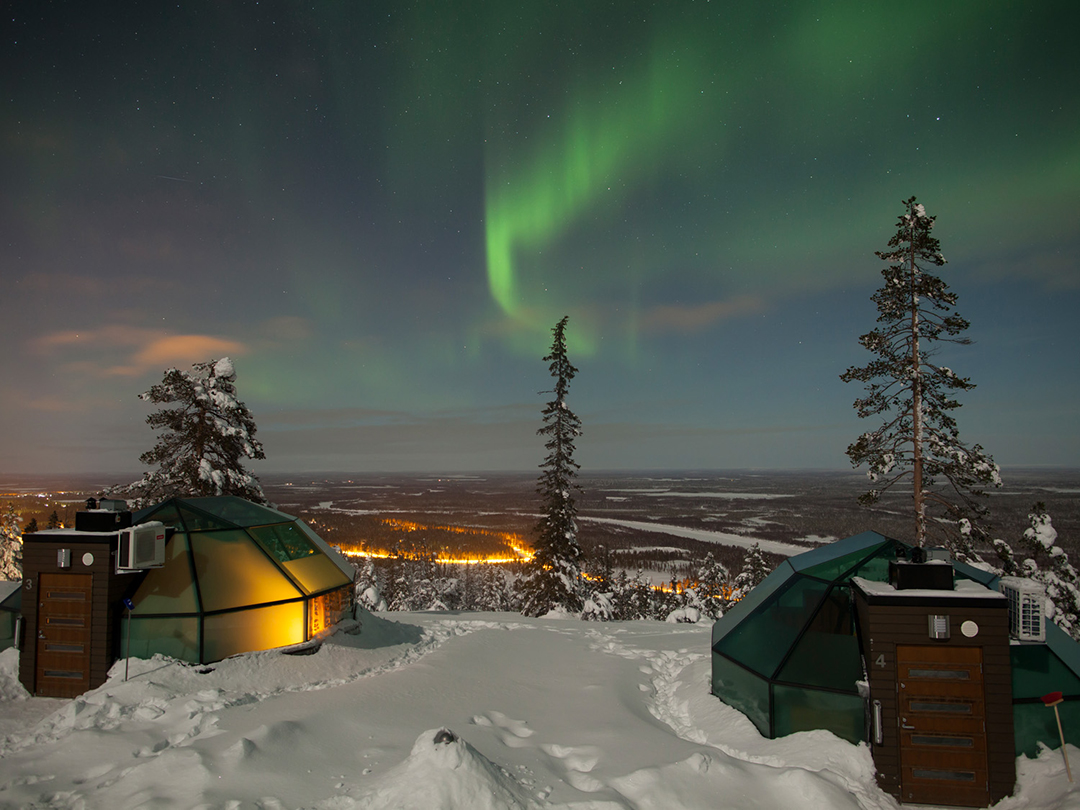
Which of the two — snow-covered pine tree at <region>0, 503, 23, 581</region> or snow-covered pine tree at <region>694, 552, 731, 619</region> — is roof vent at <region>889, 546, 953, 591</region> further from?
snow-covered pine tree at <region>0, 503, 23, 581</region>

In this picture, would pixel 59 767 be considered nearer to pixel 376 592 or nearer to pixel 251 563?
pixel 251 563

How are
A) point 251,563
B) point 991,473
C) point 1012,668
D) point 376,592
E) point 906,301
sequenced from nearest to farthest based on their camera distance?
point 1012,668, point 251,563, point 991,473, point 906,301, point 376,592

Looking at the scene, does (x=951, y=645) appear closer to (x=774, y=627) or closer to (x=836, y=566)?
(x=836, y=566)

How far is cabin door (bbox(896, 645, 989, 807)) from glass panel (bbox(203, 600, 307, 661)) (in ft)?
33.9

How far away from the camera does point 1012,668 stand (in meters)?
8.01

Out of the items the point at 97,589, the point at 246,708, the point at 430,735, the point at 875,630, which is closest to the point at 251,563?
the point at 97,589

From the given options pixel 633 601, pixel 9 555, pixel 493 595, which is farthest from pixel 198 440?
pixel 493 595

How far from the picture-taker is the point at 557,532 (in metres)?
23.7

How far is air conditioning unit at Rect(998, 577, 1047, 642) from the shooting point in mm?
8133

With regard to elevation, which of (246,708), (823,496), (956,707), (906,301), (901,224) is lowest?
(823,496)

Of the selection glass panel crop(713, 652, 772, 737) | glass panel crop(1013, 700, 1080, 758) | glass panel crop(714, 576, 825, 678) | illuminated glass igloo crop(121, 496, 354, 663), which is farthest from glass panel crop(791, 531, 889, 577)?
illuminated glass igloo crop(121, 496, 354, 663)

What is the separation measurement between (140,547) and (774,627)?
11.1 m

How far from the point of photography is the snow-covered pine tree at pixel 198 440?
20234 millimetres

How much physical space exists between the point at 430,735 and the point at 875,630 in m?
6.00
